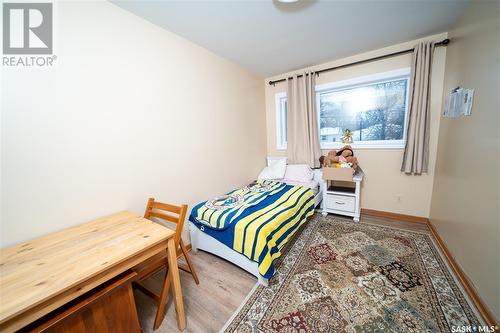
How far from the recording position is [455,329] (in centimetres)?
115

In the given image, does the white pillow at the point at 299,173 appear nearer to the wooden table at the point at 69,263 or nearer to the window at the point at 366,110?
the window at the point at 366,110

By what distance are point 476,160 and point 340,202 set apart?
1.46m

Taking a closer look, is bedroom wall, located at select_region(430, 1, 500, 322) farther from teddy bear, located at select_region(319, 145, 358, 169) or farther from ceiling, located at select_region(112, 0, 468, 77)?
teddy bear, located at select_region(319, 145, 358, 169)

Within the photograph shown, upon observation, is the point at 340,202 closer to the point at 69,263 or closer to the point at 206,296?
the point at 206,296

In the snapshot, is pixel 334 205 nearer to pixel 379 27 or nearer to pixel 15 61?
pixel 379 27

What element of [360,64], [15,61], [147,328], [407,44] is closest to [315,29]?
[360,64]

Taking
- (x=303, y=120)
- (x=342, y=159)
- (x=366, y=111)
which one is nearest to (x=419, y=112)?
(x=366, y=111)

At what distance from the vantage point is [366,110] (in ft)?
9.07

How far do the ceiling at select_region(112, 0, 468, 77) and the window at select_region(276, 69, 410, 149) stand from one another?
49 cm

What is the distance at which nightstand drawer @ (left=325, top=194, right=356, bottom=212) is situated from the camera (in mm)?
2606

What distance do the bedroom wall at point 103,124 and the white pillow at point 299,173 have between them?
4.62 feet

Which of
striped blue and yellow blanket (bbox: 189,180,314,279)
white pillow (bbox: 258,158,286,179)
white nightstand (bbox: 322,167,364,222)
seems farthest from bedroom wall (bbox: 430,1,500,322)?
white pillow (bbox: 258,158,286,179)

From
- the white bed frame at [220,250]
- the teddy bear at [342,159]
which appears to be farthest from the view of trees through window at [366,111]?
the white bed frame at [220,250]

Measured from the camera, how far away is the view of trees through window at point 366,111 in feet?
8.43
